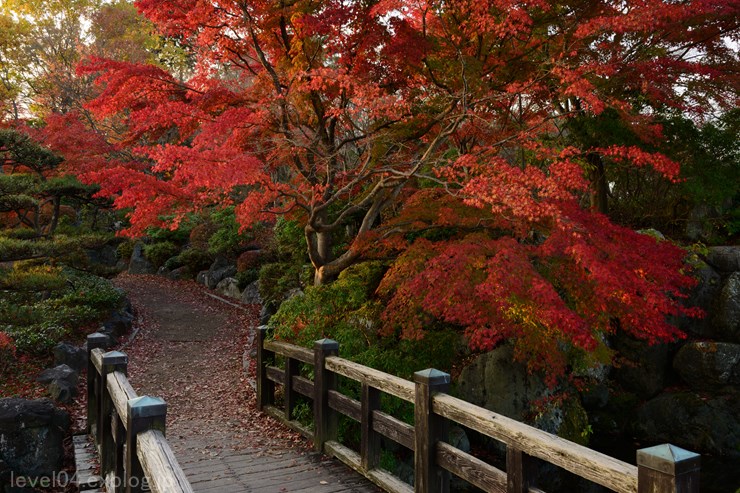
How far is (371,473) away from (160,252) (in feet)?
61.6

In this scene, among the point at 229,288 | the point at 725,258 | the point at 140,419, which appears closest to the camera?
the point at 140,419

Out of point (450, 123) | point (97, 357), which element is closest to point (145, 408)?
point (97, 357)

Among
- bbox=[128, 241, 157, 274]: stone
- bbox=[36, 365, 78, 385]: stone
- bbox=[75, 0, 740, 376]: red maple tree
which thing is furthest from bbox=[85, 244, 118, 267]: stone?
bbox=[36, 365, 78, 385]: stone

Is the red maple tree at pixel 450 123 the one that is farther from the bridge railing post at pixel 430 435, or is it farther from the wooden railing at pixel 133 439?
the wooden railing at pixel 133 439

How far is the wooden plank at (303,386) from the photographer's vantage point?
22.4ft

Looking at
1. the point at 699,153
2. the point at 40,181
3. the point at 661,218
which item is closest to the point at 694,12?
the point at 699,153

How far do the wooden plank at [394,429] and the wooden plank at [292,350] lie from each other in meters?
1.39

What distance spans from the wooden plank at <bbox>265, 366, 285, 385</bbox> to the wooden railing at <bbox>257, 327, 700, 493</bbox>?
0.05 feet

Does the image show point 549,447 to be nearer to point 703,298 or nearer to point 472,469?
point 472,469

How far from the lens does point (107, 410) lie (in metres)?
5.71

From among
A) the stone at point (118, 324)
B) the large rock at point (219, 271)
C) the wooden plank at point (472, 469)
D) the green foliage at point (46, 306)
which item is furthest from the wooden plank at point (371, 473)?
the large rock at point (219, 271)

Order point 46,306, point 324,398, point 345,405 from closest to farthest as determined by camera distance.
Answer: point 345,405, point 324,398, point 46,306

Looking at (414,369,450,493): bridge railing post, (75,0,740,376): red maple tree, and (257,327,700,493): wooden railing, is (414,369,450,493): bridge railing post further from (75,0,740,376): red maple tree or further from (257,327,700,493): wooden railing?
(75,0,740,376): red maple tree

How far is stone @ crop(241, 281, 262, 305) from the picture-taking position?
17.3 metres
